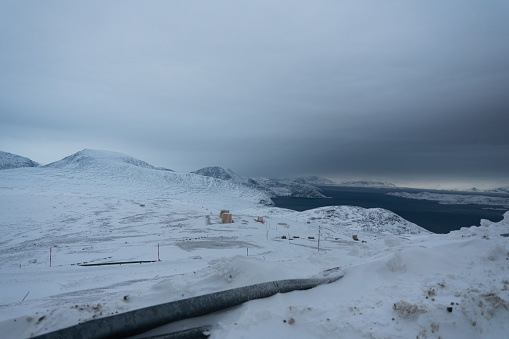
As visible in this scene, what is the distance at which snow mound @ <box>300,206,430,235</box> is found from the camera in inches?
2645

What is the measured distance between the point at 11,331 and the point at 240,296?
557 centimetres

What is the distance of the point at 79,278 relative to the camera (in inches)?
627

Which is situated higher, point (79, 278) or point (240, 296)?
point (240, 296)

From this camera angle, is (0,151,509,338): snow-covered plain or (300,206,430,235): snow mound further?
(300,206,430,235): snow mound

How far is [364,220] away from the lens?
237 feet

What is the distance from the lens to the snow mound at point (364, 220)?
A: 67.2 m

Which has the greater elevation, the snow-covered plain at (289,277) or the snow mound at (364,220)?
the snow-covered plain at (289,277)

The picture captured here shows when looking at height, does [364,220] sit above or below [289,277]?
below

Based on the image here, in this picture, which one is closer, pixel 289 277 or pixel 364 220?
pixel 289 277

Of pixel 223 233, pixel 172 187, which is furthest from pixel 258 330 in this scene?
pixel 172 187

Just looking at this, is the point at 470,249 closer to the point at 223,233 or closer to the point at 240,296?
the point at 240,296

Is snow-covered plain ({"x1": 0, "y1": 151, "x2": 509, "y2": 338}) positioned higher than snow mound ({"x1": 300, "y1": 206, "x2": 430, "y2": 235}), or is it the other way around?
snow-covered plain ({"x1": 0, "y1": 151, "x2": 509, "y2": 338})

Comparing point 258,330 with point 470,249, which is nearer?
point 258,330

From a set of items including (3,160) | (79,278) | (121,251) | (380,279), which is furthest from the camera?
(3,160)
